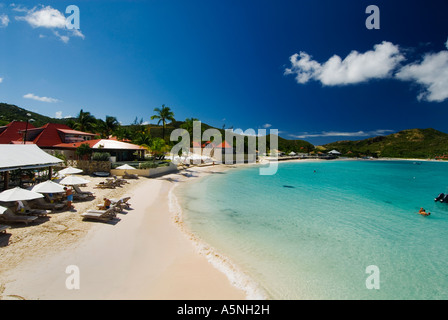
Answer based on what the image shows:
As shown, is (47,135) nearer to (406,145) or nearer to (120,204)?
(120,204)

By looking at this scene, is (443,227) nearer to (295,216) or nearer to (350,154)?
(295,216)

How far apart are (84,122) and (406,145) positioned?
162640 mm

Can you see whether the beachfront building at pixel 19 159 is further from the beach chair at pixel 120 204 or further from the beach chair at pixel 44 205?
the beach chair at pixel 120 204

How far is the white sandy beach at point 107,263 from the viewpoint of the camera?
16.9 ft

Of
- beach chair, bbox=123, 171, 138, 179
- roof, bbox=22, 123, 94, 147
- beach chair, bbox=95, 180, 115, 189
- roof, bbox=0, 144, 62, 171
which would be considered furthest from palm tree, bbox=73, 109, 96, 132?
beach chair, bbox=95, 180, 115, 189

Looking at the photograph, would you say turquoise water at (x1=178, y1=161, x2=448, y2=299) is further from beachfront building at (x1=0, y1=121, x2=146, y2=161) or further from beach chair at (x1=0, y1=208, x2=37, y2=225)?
beachfront building at (x1=0, y1=121, x2=146, y2=161)

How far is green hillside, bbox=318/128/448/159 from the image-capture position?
102 meters

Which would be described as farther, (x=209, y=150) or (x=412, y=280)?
(x=209, y=150)

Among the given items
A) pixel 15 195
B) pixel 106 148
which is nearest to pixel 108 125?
pixel 106 148

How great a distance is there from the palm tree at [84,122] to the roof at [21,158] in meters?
32.6

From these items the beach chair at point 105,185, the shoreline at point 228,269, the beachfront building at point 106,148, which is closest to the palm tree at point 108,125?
the beachfront building at point 106,148

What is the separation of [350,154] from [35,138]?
127m
